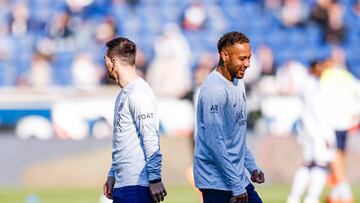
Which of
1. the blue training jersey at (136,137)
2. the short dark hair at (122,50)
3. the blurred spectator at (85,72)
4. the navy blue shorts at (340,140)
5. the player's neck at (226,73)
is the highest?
the blurred spectator at (85,72)

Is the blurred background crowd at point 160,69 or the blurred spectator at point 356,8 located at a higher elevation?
the blurred spectator at point 356,8

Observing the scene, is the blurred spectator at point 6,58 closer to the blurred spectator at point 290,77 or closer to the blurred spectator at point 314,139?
the blurred spectator at point 290,77

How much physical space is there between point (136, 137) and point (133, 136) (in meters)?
0.02

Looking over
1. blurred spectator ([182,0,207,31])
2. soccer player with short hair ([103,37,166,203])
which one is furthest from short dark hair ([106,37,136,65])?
blurred spectator ([182,0,207,31])

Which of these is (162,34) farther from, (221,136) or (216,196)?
(221,136)

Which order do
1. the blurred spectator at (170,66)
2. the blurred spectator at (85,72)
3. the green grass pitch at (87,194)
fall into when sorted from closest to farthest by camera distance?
1. the green grass pitch at (87,194)
2. the blurred spectator at (170,66)
3. the blurred spectator at (85,72)

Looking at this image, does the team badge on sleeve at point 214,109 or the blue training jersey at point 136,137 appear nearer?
the team badge on sleeve at point 214,109

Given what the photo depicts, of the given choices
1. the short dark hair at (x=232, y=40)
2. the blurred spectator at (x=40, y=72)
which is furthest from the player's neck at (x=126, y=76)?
the blurred spectator at (x=40, y=72)

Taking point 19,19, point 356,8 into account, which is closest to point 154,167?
point 19,19

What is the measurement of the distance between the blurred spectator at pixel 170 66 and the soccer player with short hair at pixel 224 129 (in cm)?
1332

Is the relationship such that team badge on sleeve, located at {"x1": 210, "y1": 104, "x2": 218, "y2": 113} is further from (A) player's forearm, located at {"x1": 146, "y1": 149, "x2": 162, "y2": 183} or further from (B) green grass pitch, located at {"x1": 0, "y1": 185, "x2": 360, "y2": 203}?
(B) green grass pitch, located at {"x1": 0, "y1": 185, "x2": 360, "y2": 203}

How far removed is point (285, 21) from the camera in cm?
2453

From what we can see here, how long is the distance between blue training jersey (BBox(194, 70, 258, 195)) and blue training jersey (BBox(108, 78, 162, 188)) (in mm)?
295

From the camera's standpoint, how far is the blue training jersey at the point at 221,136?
7.50 m
